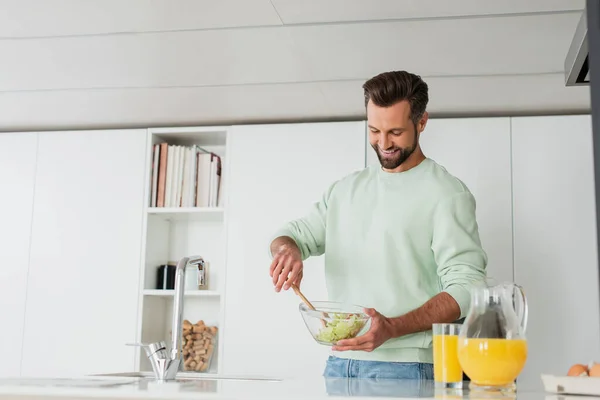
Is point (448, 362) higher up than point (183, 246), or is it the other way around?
point (183, 246)

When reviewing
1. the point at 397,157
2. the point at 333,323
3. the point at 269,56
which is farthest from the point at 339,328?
the point at 269,56

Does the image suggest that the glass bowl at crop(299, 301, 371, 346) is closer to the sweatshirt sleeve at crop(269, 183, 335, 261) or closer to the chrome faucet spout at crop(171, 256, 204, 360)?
the chrome faucet spout at crop(171, 256, 204, 360)

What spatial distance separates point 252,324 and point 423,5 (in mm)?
1810

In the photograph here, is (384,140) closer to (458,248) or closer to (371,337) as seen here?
(458,248)

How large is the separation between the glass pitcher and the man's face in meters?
1.01

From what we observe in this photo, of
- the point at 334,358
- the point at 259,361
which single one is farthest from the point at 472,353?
the point at 259,361

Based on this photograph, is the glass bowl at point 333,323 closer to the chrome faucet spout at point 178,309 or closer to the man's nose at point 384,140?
the chrome faucet spout at point 178,309

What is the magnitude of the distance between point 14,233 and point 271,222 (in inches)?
54.4

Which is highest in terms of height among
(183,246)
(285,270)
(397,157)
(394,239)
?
(397,157)

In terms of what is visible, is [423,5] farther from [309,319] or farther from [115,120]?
[115,120]

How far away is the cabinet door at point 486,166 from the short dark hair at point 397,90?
1.40 metres

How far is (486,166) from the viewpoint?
3.65 metres

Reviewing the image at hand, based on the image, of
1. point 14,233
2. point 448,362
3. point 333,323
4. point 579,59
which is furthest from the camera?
point 14,233

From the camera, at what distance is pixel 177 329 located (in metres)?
2.12
